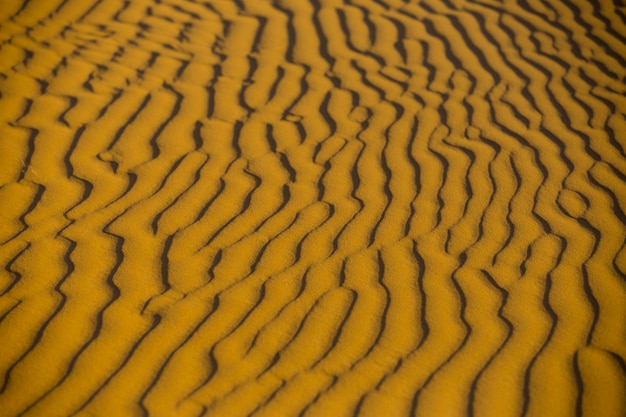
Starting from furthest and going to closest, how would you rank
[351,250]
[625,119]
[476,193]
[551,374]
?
1. [625,119]
2. [476,193]
3. [351,250]
4. [551,374]

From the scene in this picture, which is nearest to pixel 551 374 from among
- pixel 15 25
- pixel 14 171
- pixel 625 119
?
pixel 625 119

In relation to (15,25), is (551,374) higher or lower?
higher

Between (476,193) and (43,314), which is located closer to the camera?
(43,314)

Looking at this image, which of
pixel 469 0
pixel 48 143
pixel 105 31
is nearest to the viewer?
pixel 48 143

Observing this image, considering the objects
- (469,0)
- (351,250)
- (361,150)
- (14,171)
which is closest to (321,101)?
(361,150)

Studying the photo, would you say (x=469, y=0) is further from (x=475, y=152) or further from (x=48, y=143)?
(x=48, y=143)

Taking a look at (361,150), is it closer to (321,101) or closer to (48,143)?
→ (321,101)
